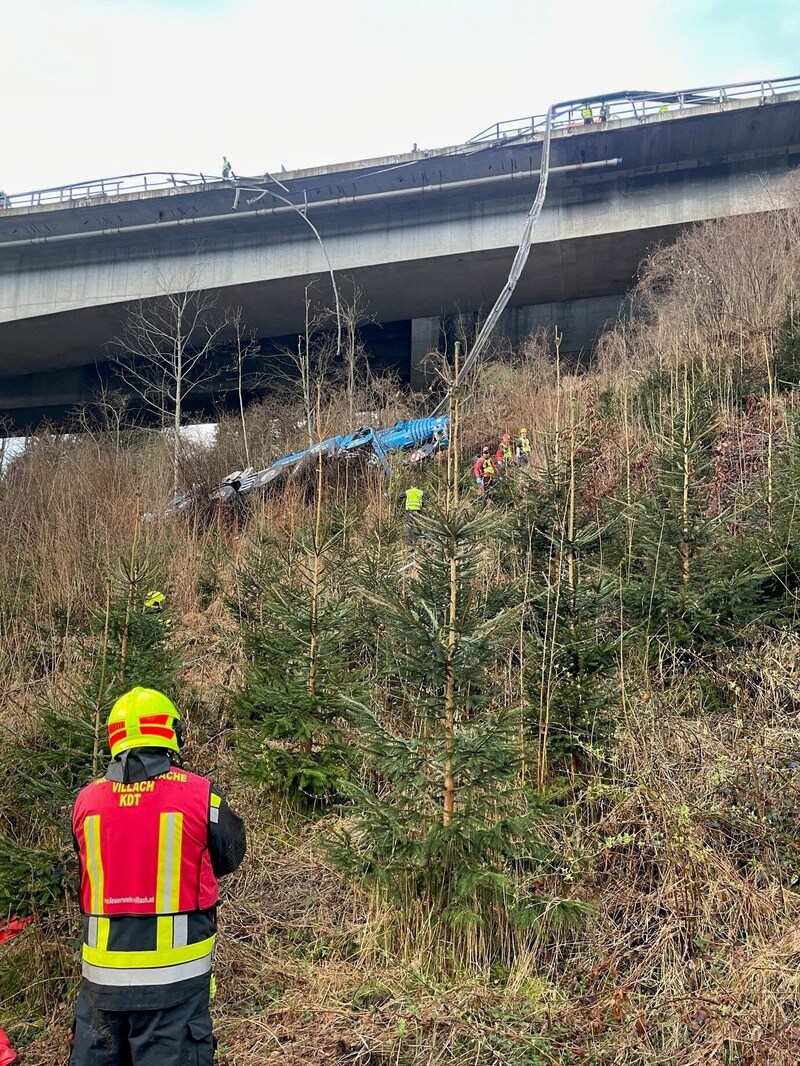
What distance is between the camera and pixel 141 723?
3029 mm

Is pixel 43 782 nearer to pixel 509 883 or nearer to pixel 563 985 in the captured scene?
pixel 509 883

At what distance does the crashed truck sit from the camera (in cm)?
1441

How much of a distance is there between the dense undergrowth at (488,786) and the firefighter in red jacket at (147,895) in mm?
1294

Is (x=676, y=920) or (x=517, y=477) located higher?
(x=517, y=477)

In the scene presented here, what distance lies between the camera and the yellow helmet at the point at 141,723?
119 inches

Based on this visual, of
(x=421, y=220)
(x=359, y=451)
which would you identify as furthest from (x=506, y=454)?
(x=421, y=220)

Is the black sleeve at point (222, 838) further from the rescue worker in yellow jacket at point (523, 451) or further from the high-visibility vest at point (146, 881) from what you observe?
the rescue worker in yellow jacket at point (523, 451)

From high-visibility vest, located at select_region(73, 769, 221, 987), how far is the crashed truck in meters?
10.8

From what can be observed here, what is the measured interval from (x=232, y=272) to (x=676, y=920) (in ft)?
76.5

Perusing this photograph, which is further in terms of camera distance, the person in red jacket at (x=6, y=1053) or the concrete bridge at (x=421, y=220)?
the concrete bridge at (x=421, y=220)

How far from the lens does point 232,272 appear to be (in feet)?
78.7

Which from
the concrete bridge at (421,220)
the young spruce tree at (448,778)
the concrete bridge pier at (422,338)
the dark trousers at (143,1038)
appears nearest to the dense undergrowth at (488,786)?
the young spruce tree at (448,778)

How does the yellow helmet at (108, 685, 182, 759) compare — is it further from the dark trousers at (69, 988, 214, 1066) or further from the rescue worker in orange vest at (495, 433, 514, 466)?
the rescue worker in orange vest at (495, 433, 514, 466)

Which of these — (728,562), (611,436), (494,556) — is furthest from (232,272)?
(728,562)
